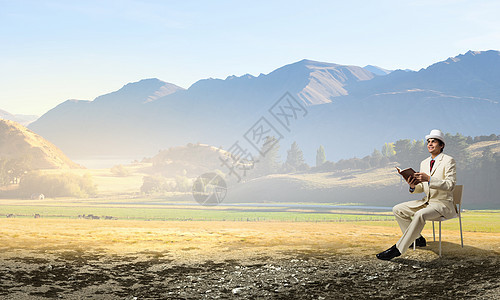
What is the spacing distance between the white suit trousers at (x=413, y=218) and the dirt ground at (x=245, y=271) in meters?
0.61

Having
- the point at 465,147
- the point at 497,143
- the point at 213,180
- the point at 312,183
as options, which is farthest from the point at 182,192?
the point at 497,143

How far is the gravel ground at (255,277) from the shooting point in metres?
9.12

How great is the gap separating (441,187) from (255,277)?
4.65m

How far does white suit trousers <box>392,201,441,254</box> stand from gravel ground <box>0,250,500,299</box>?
0.61 meters

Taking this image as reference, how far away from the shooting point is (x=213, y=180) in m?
125

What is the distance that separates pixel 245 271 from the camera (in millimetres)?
10766

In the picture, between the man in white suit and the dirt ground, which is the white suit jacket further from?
the dirt ground

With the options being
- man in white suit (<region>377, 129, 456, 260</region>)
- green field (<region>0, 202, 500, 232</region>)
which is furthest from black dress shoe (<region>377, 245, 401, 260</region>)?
green field (<region>0, 202, 500, 232</region>)

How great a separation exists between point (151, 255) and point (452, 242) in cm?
869

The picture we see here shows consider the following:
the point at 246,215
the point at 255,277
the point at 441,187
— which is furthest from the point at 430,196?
the point at 246,215

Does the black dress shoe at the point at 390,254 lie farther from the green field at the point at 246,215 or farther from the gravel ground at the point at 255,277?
the green field at the point at 246,215

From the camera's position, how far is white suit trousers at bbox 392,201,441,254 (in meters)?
10.3

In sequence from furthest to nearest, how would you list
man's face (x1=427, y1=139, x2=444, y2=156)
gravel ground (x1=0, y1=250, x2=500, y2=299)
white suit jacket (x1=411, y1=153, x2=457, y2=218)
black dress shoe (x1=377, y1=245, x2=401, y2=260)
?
black dress shoe (x1=377, y1=245, x2=401, y2=260) → man's face (x1=427, y1=139, x2=444, y2=156) → white suit jacket (x1=411, y1=153, x2=457, y2=218) → gravel ground (x1=0, y1=250, x2=500, y2=299)

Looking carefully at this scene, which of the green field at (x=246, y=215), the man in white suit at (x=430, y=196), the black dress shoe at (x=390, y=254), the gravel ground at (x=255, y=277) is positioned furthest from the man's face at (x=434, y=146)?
the green field at (x=246, y=215)
